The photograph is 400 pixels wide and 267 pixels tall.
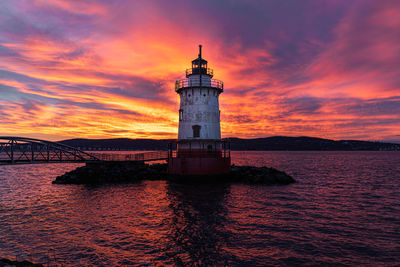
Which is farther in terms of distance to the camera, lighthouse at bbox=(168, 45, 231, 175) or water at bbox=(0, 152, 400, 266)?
lighthouse at bbox=(168, 45, 231, 175)

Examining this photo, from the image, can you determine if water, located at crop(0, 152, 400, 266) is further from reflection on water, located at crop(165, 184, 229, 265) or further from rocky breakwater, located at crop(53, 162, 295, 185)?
rocky breakwater, located at crop(53, 162, 295, 185)

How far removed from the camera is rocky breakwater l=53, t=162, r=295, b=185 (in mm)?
28969

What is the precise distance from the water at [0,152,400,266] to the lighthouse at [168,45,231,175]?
5361 mm

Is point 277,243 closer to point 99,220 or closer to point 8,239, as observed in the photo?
point 99,220

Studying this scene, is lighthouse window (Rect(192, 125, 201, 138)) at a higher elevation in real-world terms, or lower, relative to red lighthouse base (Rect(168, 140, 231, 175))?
higher

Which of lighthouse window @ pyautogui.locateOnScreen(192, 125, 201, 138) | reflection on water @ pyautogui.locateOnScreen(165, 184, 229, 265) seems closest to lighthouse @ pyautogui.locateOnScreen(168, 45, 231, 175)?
lighthouse window @ pyautogui.locateOnScreen(192, 125, 201, 138)

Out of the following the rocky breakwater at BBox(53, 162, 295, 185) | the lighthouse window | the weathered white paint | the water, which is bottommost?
the water

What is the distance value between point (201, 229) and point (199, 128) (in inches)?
631

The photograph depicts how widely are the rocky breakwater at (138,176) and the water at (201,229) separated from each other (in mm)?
7075

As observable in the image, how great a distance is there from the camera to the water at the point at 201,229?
31.6 ft

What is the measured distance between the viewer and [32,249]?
10375 millimetres

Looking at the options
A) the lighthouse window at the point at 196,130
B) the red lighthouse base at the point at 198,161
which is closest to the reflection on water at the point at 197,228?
the red lighthouse base at the point at 198,161

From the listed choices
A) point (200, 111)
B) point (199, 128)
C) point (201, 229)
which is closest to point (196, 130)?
point (199, 128)

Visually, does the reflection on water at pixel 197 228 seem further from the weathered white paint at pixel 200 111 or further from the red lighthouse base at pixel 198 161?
the weathered white paint at pixel 200 111
